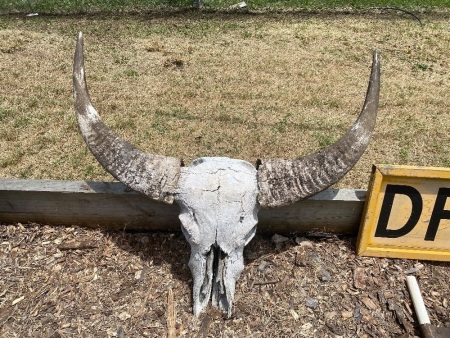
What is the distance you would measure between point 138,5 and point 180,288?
7140mm

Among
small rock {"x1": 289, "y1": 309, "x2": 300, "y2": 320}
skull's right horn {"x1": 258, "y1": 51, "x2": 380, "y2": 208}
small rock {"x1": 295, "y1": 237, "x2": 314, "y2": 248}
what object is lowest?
small rock {"x1": 289, "y1": 309, "x2": 300, "y2": 320}

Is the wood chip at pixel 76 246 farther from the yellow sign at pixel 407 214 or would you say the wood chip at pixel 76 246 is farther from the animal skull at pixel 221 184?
the yellow sign at pixel 407 214

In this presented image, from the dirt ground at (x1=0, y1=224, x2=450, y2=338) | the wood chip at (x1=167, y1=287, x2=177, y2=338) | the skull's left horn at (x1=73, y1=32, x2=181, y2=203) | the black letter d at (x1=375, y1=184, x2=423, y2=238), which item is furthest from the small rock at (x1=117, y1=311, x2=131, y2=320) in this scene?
the black letter d at (x1=375, y1=184, x2=423, y2=238)

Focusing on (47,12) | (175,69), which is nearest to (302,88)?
(175,69)

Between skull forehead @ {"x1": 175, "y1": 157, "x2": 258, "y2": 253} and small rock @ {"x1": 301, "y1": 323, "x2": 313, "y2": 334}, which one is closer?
skull forehead @ {"x1": 175, "y1": 157, "x2": 258, "y2": 253}

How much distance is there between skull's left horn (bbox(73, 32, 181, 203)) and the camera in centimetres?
264

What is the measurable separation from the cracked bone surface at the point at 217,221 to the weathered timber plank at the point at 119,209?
1.92 ft

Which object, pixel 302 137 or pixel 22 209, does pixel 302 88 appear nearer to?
pixel 302 137

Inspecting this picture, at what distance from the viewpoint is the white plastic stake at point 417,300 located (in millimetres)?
2789

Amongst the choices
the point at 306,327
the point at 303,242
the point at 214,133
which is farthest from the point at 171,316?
the point at 214,133

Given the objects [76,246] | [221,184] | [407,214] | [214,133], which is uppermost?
[221,184]

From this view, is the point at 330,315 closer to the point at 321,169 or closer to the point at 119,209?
the point at 321,169

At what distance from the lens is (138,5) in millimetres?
8820

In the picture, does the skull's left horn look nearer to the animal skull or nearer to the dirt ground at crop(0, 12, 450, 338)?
the animal skull
